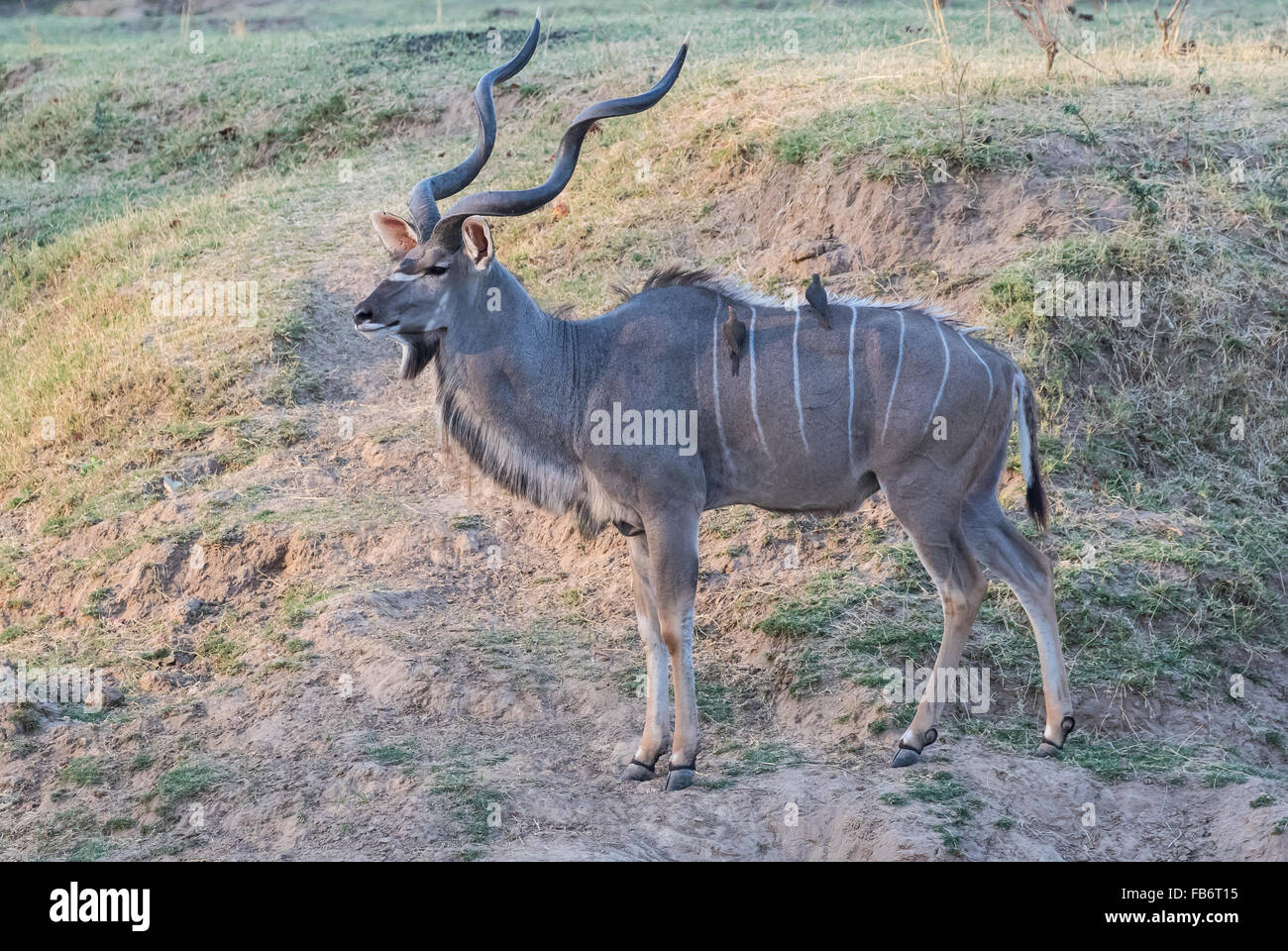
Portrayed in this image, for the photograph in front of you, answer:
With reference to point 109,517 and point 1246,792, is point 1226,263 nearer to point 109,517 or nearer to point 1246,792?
point 1246,792

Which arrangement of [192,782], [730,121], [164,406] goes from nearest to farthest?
[192,782], [164,406], [730,121]

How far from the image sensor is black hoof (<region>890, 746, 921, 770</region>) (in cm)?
509

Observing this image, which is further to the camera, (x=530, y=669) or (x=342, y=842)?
(x=530, y=669)

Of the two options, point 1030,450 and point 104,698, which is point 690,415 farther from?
point 104,698

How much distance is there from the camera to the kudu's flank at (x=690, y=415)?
4969 mm

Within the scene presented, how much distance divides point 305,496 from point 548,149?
14.1ft

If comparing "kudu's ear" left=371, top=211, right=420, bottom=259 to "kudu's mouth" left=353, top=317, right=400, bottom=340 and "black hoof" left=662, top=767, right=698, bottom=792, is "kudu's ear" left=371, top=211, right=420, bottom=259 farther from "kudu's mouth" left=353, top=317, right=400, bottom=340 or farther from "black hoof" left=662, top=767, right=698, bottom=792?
"black hoof" left=662, top=767, right=698, bottom=792

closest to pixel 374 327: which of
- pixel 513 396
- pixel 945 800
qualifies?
pixel 513 396

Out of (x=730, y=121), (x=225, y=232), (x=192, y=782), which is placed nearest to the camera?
(x=192, y=782)

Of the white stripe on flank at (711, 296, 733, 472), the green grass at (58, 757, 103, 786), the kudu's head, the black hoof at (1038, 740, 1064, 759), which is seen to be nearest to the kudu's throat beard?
the kudu's head

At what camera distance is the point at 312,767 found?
511 cm

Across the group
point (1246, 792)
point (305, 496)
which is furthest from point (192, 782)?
point (1246, 792)

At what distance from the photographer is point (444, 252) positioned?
5035mm

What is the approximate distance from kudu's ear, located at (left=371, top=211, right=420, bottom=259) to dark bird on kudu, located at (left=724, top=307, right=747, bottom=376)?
1.22m
